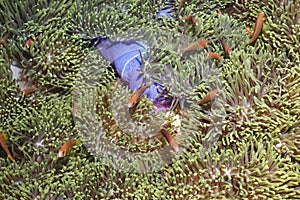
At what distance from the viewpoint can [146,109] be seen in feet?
4.52

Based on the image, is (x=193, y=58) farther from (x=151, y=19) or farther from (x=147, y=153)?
(x=147, y=153)

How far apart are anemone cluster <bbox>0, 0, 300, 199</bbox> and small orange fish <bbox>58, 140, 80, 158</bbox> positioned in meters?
0.03

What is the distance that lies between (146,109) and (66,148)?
1.08ft

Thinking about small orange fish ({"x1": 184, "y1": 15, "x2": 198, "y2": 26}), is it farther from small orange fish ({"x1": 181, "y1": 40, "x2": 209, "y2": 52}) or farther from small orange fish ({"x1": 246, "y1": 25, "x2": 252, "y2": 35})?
small orange fish ({"x1": 246, "y1": 25, "x2": 252, "y2": 35})

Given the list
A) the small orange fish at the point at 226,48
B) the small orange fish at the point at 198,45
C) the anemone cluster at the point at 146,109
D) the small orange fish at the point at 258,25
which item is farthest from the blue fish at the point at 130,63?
the small orange fish at the point at 258,25

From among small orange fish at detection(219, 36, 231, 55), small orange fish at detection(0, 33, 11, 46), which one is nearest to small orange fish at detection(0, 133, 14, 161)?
small orange fish at detection(0, 33, 11, 46)

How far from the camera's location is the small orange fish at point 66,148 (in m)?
1.29

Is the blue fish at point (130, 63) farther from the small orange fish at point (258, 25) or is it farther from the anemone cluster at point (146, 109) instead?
the small orange fish at point (258, 25)

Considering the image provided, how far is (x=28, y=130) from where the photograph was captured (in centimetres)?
132

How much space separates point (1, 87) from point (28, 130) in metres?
0.21

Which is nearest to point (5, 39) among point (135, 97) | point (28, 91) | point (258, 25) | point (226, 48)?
point (28, 91)

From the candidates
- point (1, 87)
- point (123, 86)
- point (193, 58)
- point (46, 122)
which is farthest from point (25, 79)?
point (193, 58)

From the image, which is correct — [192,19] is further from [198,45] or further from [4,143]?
[4,143]

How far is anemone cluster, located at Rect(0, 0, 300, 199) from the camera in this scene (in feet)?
4.11
